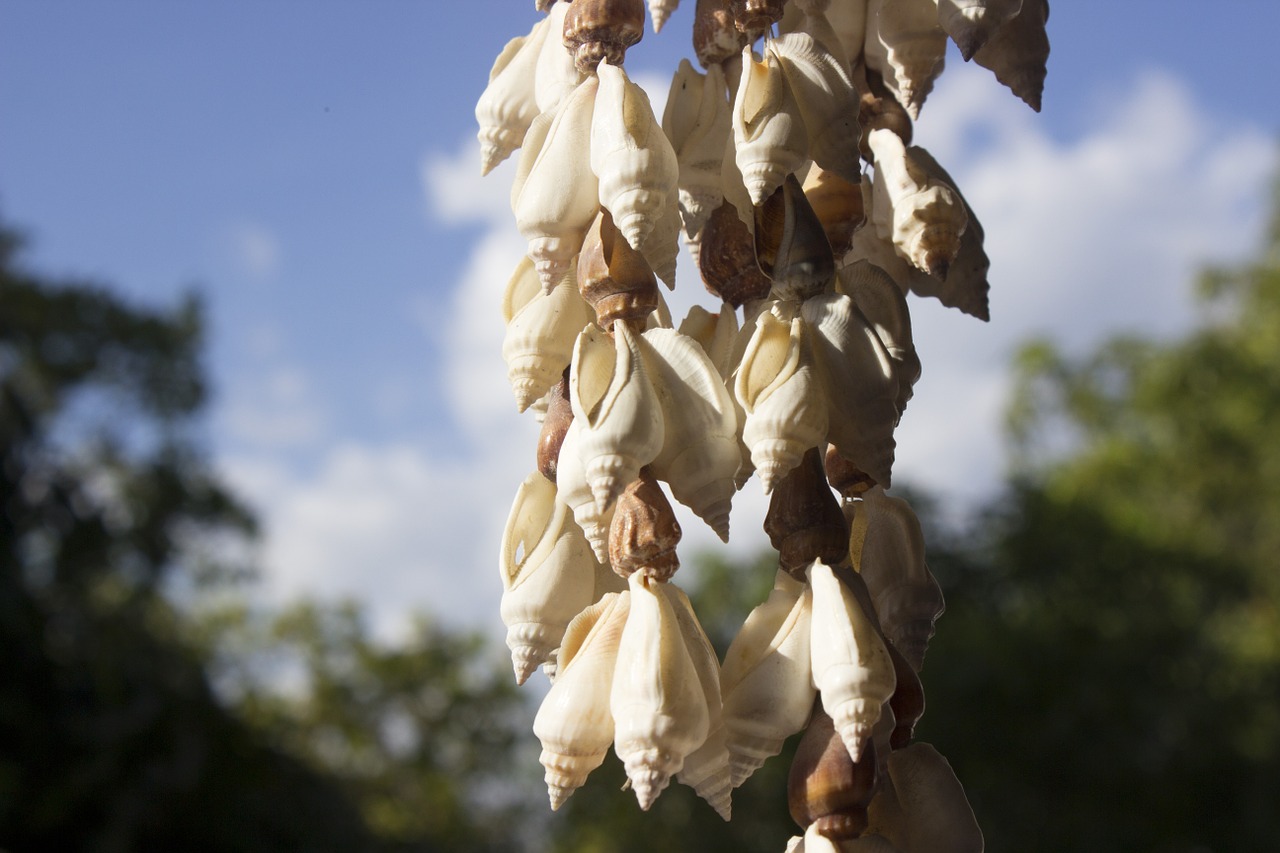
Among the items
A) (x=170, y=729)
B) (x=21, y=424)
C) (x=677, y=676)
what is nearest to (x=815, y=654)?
(x=677, y=676)

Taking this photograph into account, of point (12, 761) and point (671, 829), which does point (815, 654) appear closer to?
point (12, 761)

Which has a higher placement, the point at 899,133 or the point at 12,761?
the point at 12,761

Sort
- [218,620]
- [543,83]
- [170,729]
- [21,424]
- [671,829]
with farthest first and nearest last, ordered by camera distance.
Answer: [218,620]
[671,829]
[21,424]
[170,729]
[543,83]

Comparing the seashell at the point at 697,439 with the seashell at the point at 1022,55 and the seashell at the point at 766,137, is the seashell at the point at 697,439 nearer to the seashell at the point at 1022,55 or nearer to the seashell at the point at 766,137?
the seashell at the point at 766,137

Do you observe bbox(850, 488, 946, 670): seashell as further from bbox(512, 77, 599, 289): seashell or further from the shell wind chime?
bbox(512, 77, 599, 289): seashell

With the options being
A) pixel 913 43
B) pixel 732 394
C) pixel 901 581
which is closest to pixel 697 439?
pixel 732 394

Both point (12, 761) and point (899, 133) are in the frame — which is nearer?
point (899, 133)

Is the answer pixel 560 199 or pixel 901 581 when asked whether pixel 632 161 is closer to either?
pixel 560 199
